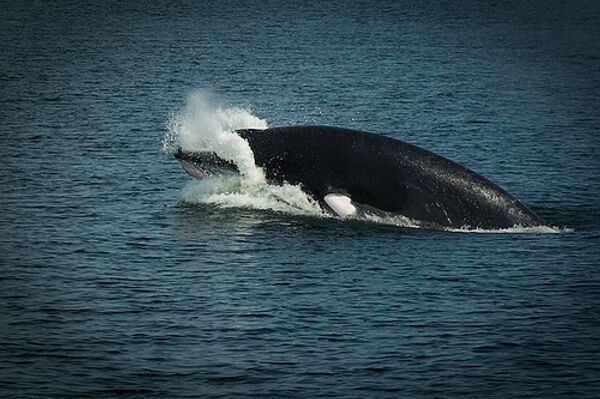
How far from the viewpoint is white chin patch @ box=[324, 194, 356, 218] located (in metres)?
38.2

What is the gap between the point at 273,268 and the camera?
36.6 metres

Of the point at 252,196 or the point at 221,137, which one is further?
the point at 252,196

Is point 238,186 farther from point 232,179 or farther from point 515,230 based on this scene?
point 515,230

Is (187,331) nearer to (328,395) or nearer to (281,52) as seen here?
(328,395)

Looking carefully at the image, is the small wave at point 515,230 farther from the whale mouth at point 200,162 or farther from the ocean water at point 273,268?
the whale mouth at point 200,162

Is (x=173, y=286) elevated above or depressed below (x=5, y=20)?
below

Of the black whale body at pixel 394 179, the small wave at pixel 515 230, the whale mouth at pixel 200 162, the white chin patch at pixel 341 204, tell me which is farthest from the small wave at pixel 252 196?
the small wave at pixel 515 230

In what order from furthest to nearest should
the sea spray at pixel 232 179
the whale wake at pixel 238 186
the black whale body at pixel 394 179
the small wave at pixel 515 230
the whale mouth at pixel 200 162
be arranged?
the whale mouth at pixel 200 162 → the sea spray at pixel 232 179 → the whale wake at pixel 238 186 → the small wave at pixel 515 230 → the black whale body at pixel 394 179

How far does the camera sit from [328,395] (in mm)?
27734

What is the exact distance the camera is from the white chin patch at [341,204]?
125 feet

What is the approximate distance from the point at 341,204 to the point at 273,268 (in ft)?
10.1

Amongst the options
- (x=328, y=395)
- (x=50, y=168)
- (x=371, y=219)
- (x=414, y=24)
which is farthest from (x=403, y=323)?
(x=414, y=24)

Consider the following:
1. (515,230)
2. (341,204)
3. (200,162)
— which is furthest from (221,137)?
(515,230)

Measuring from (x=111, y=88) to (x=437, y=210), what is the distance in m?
47.5
